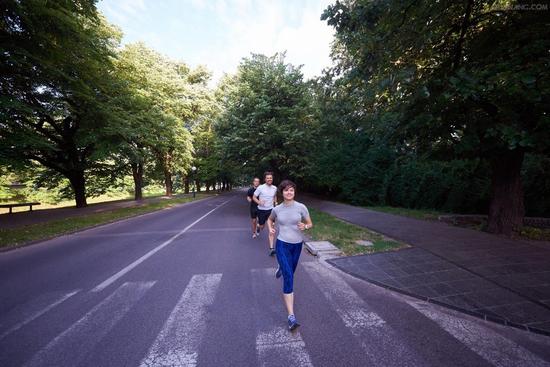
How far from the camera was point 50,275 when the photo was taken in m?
5.19

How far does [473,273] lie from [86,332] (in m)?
6.49

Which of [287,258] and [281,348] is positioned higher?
[287,258]

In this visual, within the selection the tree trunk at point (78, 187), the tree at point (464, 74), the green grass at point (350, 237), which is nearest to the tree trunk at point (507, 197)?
the tree at point (464, 74)

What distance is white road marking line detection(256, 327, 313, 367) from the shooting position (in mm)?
2615

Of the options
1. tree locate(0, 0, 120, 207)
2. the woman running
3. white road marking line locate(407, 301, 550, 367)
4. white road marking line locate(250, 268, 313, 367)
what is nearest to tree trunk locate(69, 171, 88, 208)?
tree locate(0, 0, 120, 207)

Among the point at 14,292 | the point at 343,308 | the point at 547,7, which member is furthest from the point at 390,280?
the point at 14,292

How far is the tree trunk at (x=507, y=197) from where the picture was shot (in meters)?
7.67

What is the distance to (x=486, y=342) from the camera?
292cm

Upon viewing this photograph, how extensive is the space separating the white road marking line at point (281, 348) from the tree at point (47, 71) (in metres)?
11.3

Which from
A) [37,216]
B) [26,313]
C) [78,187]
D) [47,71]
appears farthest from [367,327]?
[78,187]

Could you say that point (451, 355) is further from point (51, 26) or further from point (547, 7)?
point (51, 26)

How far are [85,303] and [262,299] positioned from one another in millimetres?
2817

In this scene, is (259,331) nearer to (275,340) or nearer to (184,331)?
(275,340)

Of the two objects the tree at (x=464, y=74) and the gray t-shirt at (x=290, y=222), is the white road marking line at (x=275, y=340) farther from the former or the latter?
the tree at (x=464, y=74)
